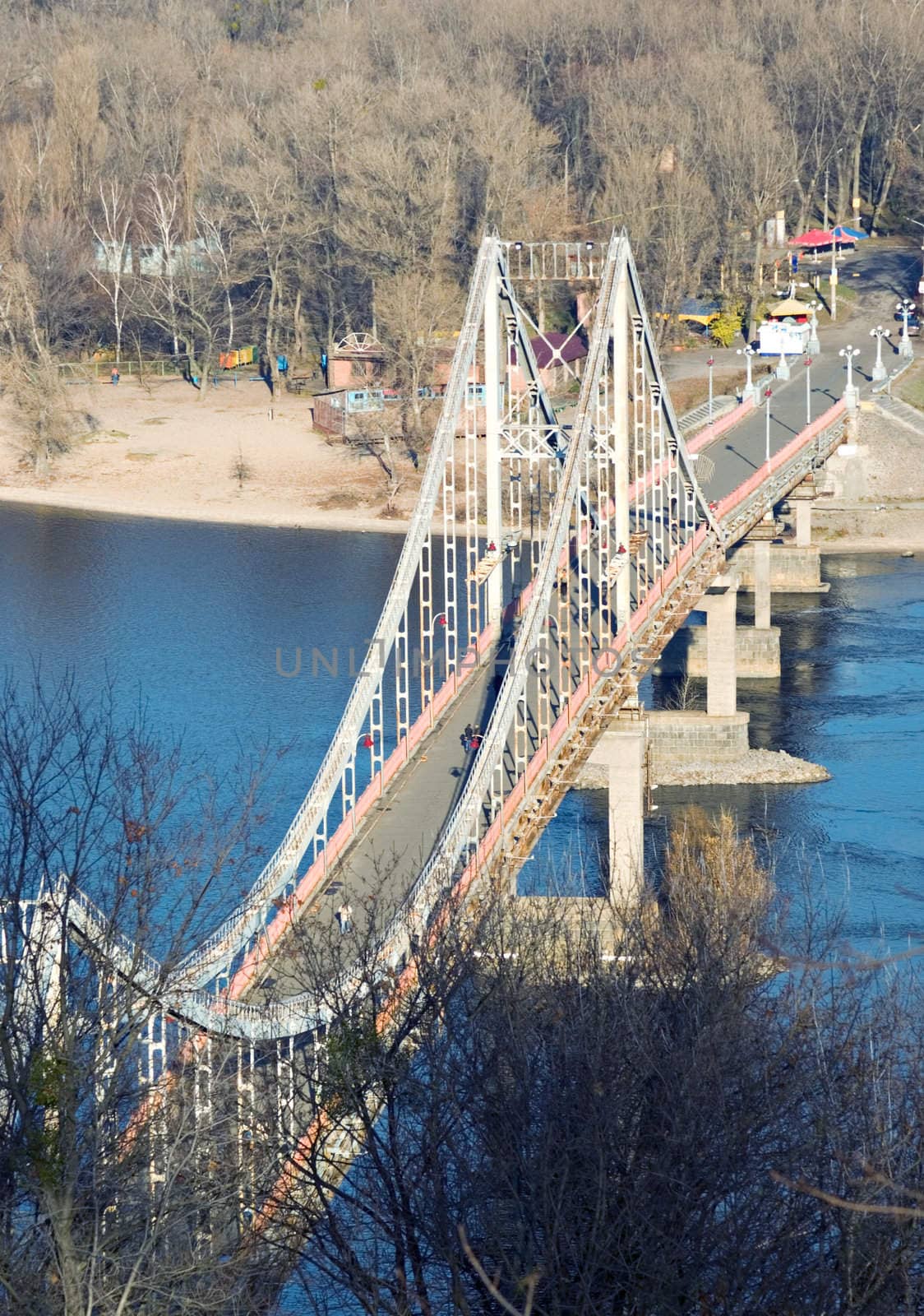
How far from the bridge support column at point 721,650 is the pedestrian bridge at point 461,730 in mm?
1789

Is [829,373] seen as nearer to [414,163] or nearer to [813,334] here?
[813,334]

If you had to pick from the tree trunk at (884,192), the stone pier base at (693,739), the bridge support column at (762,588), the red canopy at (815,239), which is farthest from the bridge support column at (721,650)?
the tree trunk at (884,192)

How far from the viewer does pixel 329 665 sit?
6006 centimetres

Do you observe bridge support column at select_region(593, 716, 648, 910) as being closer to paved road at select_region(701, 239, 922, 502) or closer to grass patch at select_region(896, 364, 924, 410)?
paved road at select_region(701, 239, 922, 502)

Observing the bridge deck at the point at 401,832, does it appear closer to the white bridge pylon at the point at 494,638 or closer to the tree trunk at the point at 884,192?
the white bridge pylon at the point at 494,638

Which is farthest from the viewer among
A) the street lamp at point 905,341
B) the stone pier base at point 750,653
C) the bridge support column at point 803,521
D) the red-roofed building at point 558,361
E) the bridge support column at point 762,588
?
the red-roofed building at point 558,361

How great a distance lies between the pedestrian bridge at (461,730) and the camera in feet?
88.5

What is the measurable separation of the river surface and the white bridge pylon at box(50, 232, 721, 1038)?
9.49 ft

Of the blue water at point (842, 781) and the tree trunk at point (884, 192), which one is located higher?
the tree trunk at point (884, 192)

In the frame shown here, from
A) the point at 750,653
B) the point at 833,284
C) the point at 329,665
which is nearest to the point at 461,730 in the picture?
the point at 329,665

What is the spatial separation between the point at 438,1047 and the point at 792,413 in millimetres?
51668

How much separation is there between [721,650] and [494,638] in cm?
1006

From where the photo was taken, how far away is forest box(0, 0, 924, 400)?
9381 cm

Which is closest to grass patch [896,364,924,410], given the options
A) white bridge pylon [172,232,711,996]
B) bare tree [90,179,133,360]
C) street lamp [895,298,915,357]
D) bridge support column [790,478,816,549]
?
street lamp [895,298,915,357]
